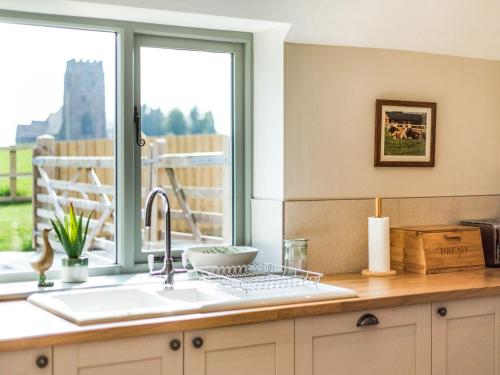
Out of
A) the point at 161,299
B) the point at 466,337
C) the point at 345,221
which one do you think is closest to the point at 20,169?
the point at 161,299

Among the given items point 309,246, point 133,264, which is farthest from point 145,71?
point 309,246

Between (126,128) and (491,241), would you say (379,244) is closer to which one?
(491,241)

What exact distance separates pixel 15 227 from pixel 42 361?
0.95 metres

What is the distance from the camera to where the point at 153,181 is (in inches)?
131

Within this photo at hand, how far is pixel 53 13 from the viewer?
301cm

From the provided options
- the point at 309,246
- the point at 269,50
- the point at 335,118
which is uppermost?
the point at 269,50

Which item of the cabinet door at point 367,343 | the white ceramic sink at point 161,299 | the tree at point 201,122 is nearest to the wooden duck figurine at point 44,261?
the white ceramic sink at point 161,299

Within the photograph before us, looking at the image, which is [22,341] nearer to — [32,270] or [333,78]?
[32,270]

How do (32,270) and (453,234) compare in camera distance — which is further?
(453,234)

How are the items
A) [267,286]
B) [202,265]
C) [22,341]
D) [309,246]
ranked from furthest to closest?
1. [309,246]
2. [202,265]
3. [267,286]
4. [22,341]

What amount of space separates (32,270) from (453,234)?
1.87 m

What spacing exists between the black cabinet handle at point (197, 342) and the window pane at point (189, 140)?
3.05 feet

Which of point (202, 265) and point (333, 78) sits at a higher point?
point (333, 78)

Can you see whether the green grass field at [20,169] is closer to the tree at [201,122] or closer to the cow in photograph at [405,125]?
the tree at [201,122]
